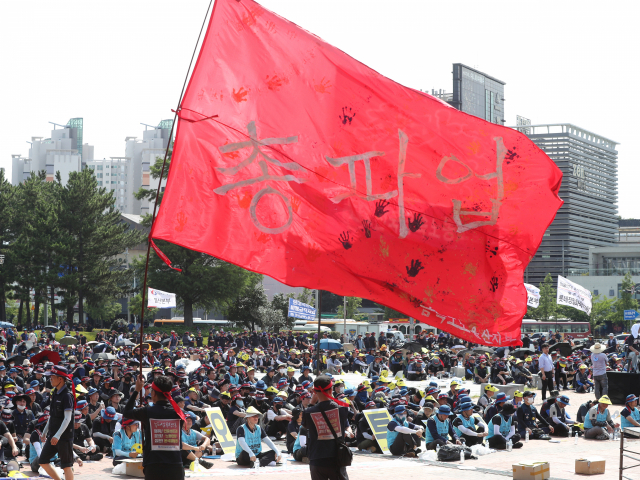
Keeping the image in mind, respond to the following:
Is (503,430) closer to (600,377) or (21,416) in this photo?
(600,377)

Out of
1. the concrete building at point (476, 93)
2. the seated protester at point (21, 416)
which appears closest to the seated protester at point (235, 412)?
the seated protester at point (21, 416)

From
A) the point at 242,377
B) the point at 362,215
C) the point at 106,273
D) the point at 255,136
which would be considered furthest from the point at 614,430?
the point at 106,273

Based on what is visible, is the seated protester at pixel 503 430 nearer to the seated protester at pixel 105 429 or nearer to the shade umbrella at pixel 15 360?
the seated protester at pixel 105 429

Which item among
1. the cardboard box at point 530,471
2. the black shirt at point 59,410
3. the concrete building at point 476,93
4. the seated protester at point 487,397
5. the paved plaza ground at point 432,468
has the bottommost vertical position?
the paved plaza ground at point 432,468

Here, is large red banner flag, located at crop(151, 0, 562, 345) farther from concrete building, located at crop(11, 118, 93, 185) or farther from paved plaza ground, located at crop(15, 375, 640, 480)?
concrete building, located at crop(11, 118, 93, 185)

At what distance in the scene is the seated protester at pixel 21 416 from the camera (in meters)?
13.6

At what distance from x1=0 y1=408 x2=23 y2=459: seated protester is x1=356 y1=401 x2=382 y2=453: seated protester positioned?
21.1ft

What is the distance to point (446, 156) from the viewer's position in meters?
7.93

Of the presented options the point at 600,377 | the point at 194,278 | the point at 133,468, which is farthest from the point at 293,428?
the point at 194,278

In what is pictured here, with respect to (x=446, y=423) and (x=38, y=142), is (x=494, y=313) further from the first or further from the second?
(x=38, y=142)

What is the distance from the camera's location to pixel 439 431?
14719 millimetres

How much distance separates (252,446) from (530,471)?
503 centimetres

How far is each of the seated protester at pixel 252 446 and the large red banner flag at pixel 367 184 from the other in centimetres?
679

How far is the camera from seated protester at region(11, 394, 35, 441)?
44.6ft
